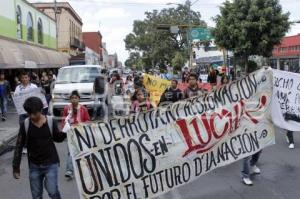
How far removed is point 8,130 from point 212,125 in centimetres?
920

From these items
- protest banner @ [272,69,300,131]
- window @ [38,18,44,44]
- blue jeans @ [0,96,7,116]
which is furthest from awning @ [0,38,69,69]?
protest banner @ [272,69,300,131]

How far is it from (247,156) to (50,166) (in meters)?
2.93

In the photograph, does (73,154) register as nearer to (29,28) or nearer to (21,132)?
(21,132)

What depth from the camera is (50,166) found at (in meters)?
5.52

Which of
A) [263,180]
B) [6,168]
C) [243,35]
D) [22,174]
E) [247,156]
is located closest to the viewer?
[247,156]

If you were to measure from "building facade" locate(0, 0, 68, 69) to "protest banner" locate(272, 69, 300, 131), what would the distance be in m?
14.8

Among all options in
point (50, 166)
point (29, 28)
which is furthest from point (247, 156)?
point (29, 28)

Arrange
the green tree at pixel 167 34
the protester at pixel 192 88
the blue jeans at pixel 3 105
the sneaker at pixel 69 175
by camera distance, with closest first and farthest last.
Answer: the sneaker at pixel 69 175, the protester at pixel 192 88, the blue jeans at pixel 3 105, the green tree at pixel 167 34

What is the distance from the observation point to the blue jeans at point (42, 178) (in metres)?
5.53

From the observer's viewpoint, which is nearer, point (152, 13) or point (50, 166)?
point (50, 166)

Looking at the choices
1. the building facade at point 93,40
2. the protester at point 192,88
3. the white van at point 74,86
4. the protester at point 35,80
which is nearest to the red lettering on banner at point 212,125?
the protester at point 192,88

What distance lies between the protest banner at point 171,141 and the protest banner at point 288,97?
2.35 meters

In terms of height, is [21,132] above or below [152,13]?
below

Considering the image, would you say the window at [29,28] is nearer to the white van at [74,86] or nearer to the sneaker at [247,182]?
the white van at [74,86]
